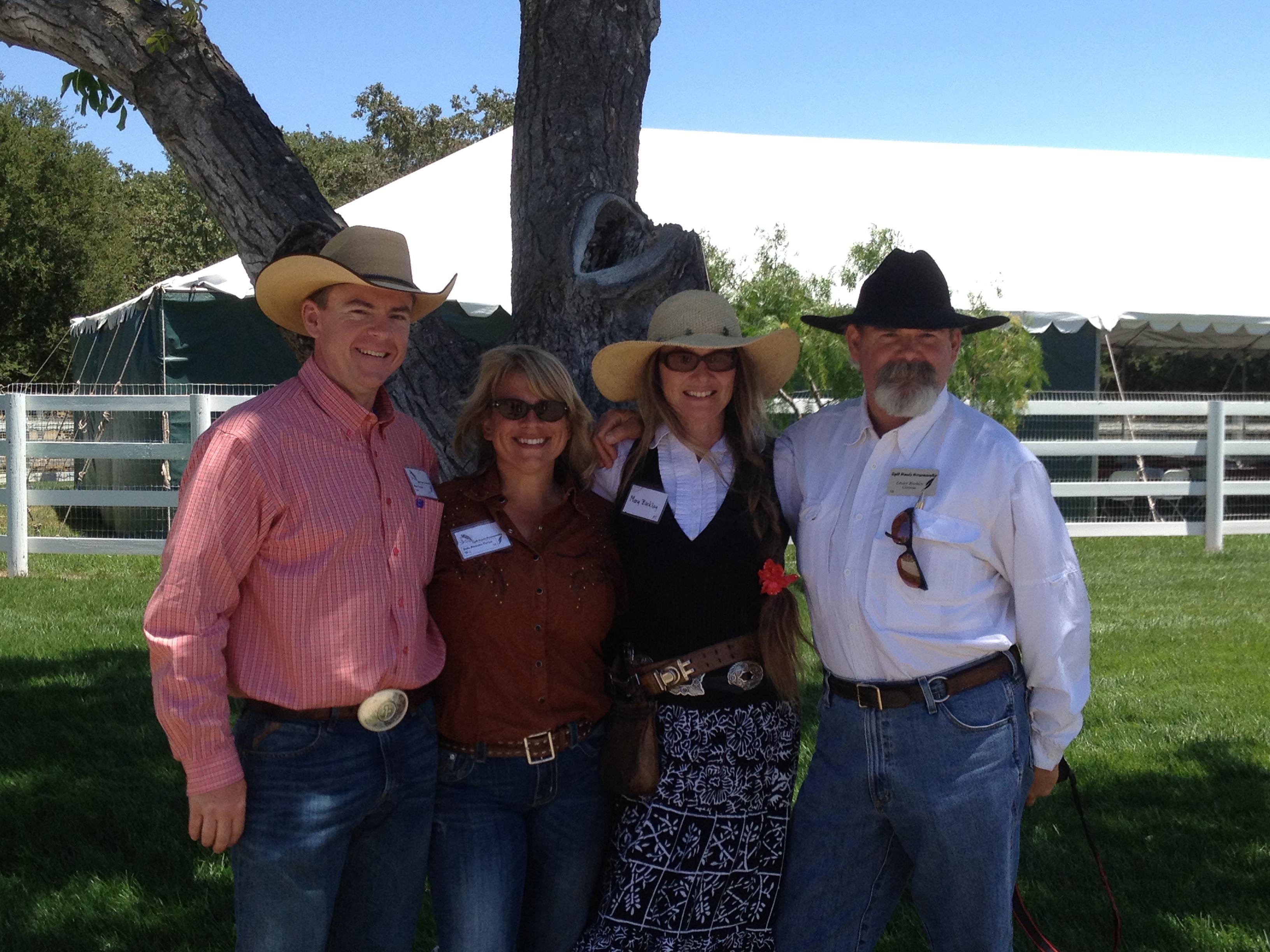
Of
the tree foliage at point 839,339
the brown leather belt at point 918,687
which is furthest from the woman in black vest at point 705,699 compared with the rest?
the tree foliage at point 839,339

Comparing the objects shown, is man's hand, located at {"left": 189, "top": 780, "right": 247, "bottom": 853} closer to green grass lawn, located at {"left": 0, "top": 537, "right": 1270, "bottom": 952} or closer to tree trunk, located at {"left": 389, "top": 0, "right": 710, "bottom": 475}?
tree trunk, located at {"left": 389, "top": 0, "right": 710, "bottom": 475}

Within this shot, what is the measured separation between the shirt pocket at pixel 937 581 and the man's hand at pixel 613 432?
812mm

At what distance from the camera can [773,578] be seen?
2852 mm

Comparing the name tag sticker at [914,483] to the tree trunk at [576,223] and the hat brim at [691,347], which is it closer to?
the hat brim at [691,347]

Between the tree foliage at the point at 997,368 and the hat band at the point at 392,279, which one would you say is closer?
the hat band at the point at 392,279

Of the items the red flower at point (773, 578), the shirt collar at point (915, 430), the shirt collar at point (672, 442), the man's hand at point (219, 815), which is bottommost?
the man's hand at point (219, 815)

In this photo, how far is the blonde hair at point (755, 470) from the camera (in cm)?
288

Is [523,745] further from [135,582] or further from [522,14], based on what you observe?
[135,582]

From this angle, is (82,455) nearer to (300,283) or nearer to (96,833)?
(96,833)

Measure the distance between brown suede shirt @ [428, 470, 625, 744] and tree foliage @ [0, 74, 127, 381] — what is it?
87.8 ft

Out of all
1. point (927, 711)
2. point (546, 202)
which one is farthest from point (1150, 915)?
point (546, 202)

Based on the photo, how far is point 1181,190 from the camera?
54.5 ft

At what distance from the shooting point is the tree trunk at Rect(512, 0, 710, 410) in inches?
140

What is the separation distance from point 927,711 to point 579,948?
102 cm
